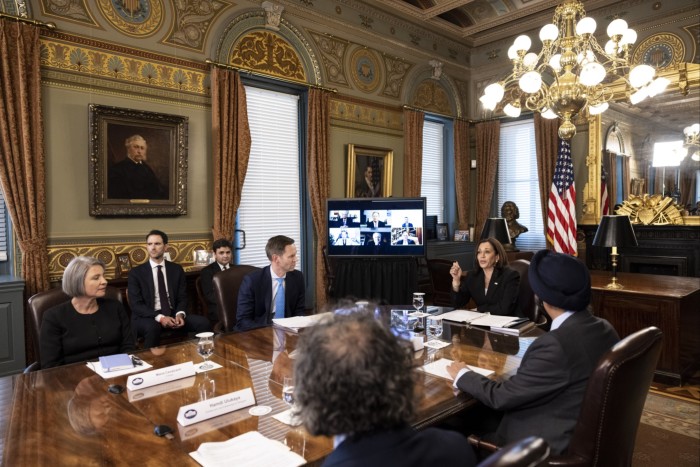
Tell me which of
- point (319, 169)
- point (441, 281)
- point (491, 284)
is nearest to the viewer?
point (491, 284)

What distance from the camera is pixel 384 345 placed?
1011mm

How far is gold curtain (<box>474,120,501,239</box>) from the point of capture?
8.31 meters

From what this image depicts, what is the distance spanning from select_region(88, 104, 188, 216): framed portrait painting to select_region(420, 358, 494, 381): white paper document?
12.4ft

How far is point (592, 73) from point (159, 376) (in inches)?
148

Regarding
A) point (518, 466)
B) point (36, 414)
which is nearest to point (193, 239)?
point (36, 414)

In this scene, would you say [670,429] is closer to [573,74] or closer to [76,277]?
[573,74]

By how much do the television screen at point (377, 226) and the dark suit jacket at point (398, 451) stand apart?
4.95 m

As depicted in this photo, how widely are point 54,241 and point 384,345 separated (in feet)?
14.5

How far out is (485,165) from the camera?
8.41 m

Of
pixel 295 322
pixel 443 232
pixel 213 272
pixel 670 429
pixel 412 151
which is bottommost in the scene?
pixel 670 429

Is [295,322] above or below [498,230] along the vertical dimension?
below

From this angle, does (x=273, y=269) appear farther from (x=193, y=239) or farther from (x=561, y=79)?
(x=561, y=79)

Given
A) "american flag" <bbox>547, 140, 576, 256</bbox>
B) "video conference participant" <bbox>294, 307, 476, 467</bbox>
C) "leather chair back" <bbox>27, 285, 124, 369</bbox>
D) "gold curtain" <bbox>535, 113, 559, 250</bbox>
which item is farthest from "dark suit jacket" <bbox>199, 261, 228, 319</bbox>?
"gold curtain" <bbox>535, 113, 559, 250</bbox>

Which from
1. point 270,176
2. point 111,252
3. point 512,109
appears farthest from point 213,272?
point 512,109
